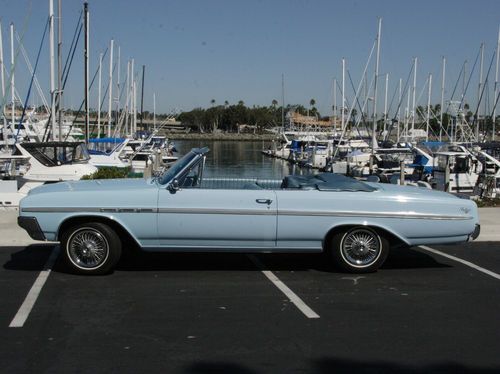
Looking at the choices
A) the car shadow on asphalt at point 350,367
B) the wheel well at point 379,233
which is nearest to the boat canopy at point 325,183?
the wheel well at point 379,233

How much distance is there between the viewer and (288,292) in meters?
6.79

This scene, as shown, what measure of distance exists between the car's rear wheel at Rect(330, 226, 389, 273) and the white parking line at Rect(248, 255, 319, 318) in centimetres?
79

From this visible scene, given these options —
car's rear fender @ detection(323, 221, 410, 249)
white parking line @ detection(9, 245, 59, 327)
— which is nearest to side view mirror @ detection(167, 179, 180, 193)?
white parking line @ detection(9, 245, 59, 327)

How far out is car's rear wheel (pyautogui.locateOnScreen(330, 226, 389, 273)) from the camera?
24.8ft

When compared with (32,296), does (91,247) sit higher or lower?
higher

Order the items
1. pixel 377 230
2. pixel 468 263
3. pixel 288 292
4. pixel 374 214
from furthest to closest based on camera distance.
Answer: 1. pixel 468 263
2. pixel 377 230
3. pixel 374 214
4. pixel 288 292

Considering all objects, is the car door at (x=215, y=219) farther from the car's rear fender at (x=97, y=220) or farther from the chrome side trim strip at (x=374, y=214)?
the car's rear fender at (x=97, y=220)

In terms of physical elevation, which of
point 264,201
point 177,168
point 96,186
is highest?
point 177,168

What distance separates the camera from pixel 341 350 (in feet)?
16.5

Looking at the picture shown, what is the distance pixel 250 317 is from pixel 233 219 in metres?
1.66

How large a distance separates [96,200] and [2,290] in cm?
137

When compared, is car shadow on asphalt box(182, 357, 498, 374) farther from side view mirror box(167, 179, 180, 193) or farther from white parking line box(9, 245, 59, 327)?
side view mirror box(167, 179, 180, 193)

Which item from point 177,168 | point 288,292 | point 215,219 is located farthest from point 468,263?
point 177,168

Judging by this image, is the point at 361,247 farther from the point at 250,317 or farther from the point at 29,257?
the point at 29,257
